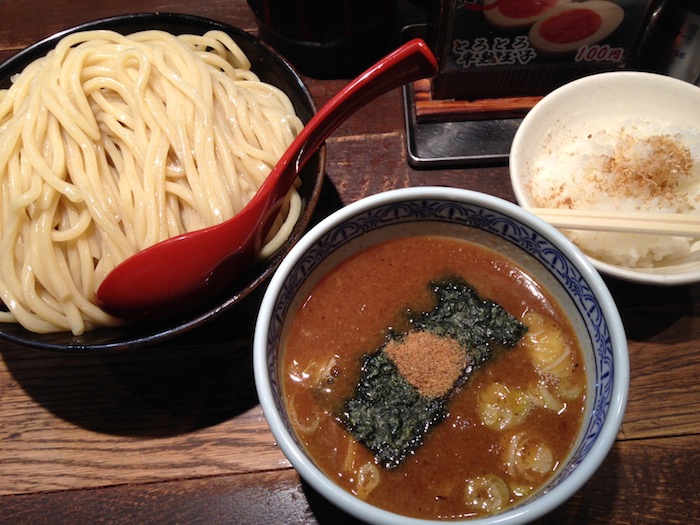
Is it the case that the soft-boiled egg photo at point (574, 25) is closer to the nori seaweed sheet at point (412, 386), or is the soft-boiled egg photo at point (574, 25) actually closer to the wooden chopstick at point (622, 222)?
the wooden chopstick at point (622, 222)

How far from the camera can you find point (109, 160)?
1606 mm

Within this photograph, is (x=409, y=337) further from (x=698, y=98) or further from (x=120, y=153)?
(x=698, y=98)

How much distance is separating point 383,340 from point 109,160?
0.99 m

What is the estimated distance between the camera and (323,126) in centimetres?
147

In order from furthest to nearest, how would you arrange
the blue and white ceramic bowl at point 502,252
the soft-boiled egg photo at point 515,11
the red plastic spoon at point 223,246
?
the soft-boiled egg photo at point 515,11 < the red plastic spoon at point 223,246 < the blue and white ceramic bowl at point 502,252

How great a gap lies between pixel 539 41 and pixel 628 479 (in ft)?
4.51

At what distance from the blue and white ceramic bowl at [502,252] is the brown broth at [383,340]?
3 centimetres

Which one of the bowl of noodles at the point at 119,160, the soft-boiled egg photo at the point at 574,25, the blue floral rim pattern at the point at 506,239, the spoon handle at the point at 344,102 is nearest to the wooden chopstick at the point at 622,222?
the blue floral rim pattern at the point at 506,239

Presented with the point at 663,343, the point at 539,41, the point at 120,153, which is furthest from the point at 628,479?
the point at 120,153

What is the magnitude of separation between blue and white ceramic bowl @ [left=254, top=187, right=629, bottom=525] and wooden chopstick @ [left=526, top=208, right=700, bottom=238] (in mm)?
191

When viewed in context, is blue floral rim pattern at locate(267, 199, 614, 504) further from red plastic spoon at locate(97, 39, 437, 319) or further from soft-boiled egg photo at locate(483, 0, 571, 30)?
soft-boiled egg photo at locate(483, 0, 571, 30)

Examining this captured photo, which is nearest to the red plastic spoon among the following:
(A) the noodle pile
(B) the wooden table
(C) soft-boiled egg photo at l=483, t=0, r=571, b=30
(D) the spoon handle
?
(D) the spoon handle

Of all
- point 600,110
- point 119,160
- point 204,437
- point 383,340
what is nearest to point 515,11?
point 600,110

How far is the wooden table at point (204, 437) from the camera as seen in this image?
1.38 meters
